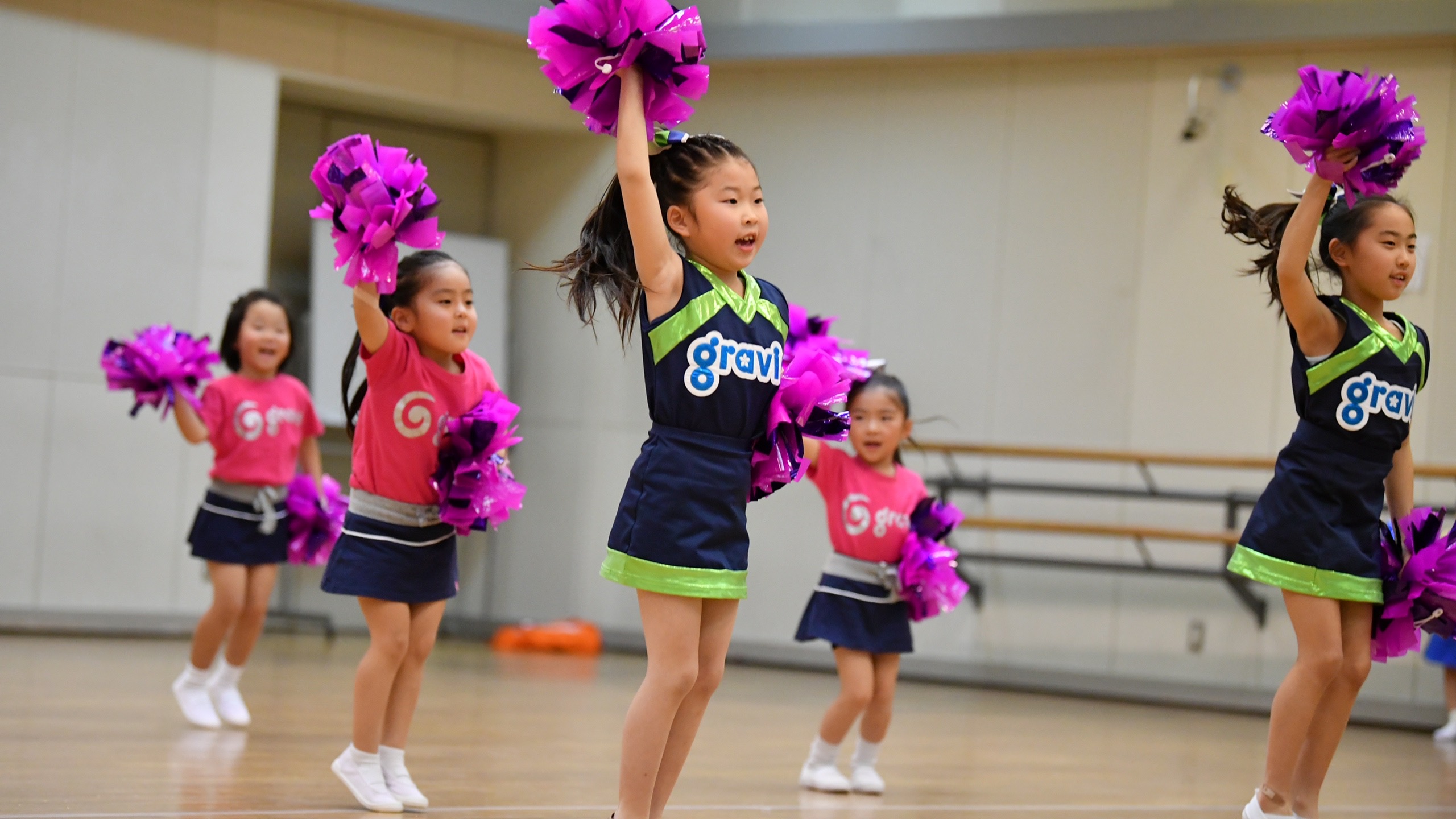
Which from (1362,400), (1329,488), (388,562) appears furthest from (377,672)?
(1362,400)

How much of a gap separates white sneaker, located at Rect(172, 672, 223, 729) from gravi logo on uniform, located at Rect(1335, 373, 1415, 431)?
315 cm

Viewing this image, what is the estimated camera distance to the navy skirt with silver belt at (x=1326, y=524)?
2.93m

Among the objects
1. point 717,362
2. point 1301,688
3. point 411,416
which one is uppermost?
point 717,362

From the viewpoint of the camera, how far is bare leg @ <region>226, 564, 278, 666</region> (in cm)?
438

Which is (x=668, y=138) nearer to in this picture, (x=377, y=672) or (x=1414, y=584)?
(x=377, y=672)

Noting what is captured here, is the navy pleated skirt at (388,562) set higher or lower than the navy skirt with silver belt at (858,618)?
higher

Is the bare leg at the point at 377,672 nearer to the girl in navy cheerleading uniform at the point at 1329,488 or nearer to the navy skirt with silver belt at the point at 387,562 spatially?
the navy skirt with silver belt at the point at 387,562

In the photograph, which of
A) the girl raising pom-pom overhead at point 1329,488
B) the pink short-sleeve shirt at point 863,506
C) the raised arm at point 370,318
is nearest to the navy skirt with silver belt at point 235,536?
the raised arm at point 370,318

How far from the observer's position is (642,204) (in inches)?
89.9

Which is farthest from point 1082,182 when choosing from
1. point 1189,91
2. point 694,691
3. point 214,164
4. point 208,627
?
point 694,691

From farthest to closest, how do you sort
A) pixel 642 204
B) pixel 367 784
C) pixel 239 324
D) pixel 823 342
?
1. pixel 239 324
2. pixel 823 342
3. pixel 367 784
4. pixel 642 204

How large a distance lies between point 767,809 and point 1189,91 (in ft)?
16.1

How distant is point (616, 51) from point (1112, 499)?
5.49 m

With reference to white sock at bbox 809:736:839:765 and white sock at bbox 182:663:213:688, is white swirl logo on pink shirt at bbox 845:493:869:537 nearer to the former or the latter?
white sock at bbox 809:736:839:765
